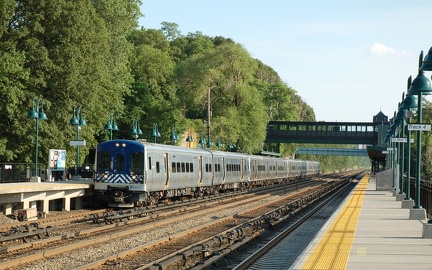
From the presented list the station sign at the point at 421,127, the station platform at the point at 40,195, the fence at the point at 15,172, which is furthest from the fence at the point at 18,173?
the station sign at the point at 421,127

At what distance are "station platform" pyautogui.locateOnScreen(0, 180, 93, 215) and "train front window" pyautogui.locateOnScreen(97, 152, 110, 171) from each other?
988mm

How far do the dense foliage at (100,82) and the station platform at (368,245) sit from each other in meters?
26.8

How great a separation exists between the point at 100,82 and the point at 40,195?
26445 millimetres

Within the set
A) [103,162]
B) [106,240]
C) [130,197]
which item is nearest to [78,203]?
[103,162]

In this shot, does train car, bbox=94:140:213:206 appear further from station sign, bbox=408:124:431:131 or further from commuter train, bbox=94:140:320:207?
station sign, bbox=408:124:431:131

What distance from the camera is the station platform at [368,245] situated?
13258mm

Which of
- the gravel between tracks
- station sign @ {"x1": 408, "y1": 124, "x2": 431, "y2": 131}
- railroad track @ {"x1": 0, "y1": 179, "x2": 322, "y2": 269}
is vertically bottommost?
the gravel between tracks

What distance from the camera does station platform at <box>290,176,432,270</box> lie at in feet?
43.5

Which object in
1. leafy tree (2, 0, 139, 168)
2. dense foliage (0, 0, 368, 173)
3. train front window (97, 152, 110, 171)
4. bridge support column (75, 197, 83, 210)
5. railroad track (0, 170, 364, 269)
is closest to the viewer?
railroad track (0, 170, 364, 269)

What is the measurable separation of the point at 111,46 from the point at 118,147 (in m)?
32.5

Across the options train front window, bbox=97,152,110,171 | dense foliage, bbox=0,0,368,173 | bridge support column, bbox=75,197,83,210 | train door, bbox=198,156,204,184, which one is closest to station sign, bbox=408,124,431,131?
train front window, bbox=97,152,110,171

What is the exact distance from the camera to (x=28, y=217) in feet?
85.4

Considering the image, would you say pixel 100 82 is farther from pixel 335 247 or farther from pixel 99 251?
pixel 335 247

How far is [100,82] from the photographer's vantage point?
5450cm
